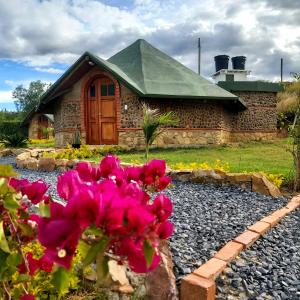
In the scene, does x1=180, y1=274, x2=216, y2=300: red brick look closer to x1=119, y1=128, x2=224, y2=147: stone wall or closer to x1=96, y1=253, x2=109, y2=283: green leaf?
x1=96, y1=253, x2=109, y2=283: green leaf

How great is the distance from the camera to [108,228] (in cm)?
95

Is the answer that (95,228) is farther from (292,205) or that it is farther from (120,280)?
(292,205)

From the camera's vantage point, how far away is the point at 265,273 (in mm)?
2771

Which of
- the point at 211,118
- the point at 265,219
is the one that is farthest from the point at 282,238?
the point at 211,118

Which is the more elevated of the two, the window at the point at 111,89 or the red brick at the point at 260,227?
the window at the point at 111,89

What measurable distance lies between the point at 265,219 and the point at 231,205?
705 mm

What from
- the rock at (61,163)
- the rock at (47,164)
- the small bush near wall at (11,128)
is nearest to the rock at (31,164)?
the rock at (47,164)

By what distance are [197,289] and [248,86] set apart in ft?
60.6

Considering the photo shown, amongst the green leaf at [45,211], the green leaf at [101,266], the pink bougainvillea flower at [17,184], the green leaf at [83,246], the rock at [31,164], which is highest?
the pink bougainvillea flower at [17,184]

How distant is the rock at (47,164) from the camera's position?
8672mm

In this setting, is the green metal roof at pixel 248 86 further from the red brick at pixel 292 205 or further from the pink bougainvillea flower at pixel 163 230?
the pink bougainvillea flower at pixel 163 230

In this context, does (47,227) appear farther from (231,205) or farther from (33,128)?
(33,128)

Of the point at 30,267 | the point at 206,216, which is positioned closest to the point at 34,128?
the point at 206,216

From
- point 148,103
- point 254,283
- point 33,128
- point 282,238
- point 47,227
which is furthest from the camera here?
point 33,128
